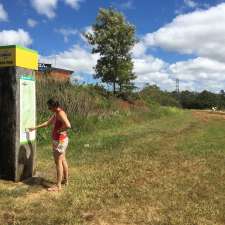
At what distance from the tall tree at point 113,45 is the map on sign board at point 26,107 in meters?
24.1

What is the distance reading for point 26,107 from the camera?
9945 mm

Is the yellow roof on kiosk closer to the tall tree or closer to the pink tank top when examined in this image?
the pink tank top

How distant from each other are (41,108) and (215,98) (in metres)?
72.9

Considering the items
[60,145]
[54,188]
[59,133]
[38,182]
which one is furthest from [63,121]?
[38,182]

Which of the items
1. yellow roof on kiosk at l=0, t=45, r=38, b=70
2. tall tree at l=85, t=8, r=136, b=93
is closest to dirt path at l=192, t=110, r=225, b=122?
tall tree at l=85, t=8, r=136, b=93

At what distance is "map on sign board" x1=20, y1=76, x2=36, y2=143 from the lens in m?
9.77

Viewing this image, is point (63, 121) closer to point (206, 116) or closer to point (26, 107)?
point (26, 107)

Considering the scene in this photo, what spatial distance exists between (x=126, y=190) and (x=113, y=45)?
25.6 meters

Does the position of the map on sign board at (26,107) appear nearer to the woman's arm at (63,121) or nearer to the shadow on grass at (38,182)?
the shadow on grass at (38,182)

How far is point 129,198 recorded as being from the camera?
8680 mm

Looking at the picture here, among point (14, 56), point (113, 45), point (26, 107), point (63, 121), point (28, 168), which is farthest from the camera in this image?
point (113, 45)

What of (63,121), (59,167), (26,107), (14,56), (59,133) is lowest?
(59,167)

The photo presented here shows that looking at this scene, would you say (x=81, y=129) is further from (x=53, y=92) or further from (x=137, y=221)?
(x=137, y=221)

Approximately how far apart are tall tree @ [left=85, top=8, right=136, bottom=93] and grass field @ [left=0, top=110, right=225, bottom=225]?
64.1 ft
